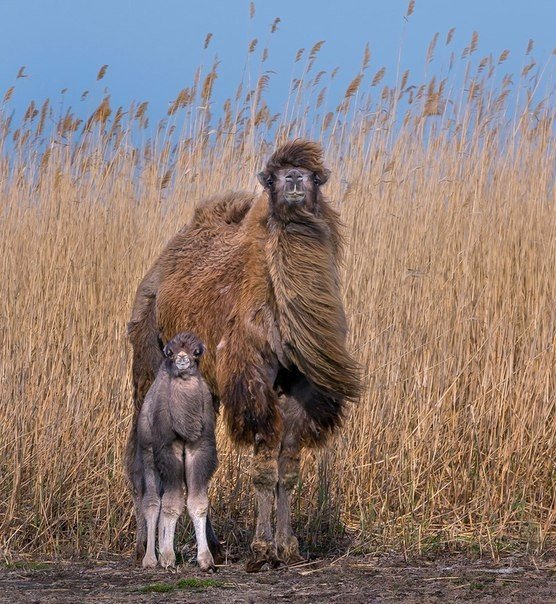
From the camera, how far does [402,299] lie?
7.02 metres

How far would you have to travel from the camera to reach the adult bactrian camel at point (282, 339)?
529 cm

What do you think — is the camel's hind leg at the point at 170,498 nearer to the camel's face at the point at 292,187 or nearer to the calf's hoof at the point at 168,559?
the calf's hoof at the point at 168,559

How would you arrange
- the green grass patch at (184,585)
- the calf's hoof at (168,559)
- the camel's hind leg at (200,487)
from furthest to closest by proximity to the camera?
the calf's hoof at (168,559), the camel's hind leg at (200,487), the green grass patch at (184,585)

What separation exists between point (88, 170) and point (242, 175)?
3.87ft

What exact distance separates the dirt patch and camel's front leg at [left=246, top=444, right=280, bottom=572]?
0.10 m

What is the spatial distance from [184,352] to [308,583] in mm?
1112

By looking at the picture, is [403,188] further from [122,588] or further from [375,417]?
[122,588]

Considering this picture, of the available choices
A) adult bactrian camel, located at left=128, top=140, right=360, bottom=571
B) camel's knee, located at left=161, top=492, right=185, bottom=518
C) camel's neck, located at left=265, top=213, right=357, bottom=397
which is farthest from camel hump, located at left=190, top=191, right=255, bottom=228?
camel's knee, located at left=161, top=492, right=185, bottom=518

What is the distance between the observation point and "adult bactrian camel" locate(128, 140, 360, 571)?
5285mm

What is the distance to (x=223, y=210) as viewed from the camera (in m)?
6.29

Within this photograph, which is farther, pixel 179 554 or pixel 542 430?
pixel 542 430

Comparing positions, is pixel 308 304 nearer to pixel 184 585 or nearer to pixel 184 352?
pixel 184 352

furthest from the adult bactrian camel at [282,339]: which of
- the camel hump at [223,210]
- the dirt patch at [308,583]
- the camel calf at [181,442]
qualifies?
the camel hump at [223,210]

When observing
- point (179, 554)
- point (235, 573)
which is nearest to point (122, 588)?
point (235, 573)
